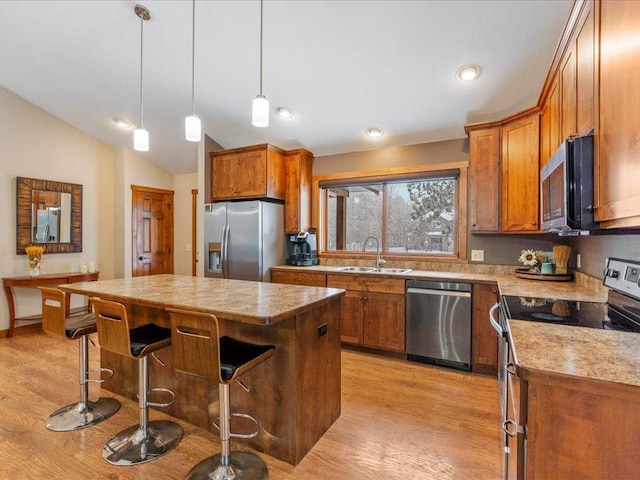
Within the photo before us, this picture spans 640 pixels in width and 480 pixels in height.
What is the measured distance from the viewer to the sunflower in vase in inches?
119

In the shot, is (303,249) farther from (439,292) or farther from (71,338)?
(71,338)

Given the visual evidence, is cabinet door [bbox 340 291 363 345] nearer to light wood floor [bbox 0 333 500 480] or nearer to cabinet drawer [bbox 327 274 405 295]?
cabinet drawer [bbox 327 274 405 295]

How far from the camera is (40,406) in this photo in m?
2.46

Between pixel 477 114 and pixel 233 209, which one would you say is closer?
pixel 477 114

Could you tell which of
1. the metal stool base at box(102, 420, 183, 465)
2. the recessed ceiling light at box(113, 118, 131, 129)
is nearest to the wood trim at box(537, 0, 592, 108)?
the metal stool base at box(102, 420, 183, 465)

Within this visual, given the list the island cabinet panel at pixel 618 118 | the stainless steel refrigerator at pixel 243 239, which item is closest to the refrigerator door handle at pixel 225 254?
the stainless steel refrigerator at pixel 243 239

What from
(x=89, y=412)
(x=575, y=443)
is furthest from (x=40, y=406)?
(x=575, y=443)

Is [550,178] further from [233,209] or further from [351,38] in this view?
[233,209]

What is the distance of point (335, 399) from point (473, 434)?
0.92 meters

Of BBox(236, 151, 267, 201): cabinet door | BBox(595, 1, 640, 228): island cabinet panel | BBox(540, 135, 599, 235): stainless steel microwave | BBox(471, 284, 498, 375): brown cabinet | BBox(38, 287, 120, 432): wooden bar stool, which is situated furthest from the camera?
BBox(236, 151, 267, 201): cabinet door

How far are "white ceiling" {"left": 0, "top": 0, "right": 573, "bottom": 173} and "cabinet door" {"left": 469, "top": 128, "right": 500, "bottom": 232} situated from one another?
0.24 meters

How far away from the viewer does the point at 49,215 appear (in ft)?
14.8

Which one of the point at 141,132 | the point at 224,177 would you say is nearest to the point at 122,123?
the point at 224,177

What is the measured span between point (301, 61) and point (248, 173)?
169 cm
